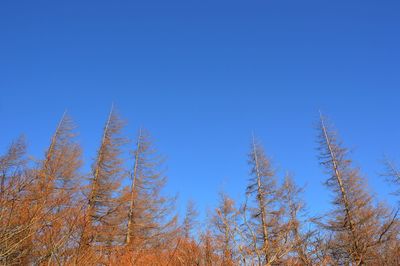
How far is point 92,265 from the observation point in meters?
6.83

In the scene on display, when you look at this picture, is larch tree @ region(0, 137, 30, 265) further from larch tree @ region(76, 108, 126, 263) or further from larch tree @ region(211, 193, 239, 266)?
larch tree @ region(76, 108, 126, 263)

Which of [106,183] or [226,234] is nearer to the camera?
[226,234]

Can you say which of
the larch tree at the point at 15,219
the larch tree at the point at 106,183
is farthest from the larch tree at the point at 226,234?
the larch tree at the point at 106,183

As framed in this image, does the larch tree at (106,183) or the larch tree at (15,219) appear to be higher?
the larch tree at (106,183)

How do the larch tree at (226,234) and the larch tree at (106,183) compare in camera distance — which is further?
the larch tree at (106,183)

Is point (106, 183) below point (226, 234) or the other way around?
the other way around

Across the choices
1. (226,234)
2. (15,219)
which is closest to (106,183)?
(15,219)

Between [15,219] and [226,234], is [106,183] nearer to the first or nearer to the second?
[15,219]

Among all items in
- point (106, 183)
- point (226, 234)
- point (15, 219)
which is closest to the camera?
point (226, 234)

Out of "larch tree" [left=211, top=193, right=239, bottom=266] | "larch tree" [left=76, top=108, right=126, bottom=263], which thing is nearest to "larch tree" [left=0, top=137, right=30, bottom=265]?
"larch tree" [left=211, top=193, right=239, bottom=266]

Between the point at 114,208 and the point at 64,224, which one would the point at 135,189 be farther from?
the point at 64,224

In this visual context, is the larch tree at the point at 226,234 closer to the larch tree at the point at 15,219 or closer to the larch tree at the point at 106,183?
Answer: the larch tree at the point at 15,219

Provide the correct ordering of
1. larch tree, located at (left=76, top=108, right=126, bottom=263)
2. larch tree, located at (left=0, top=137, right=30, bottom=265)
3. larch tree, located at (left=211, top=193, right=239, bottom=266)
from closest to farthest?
larch tree, located at (left=211, top=193, right=239, bottom=266) → larch tree, located at (left=0, top=137, right=30, bottom=265) → larch tree, located at (left=76, top=108, right=126, bottom=263)

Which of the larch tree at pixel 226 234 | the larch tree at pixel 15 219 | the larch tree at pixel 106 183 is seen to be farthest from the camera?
the larch tree at pixel 106 183
